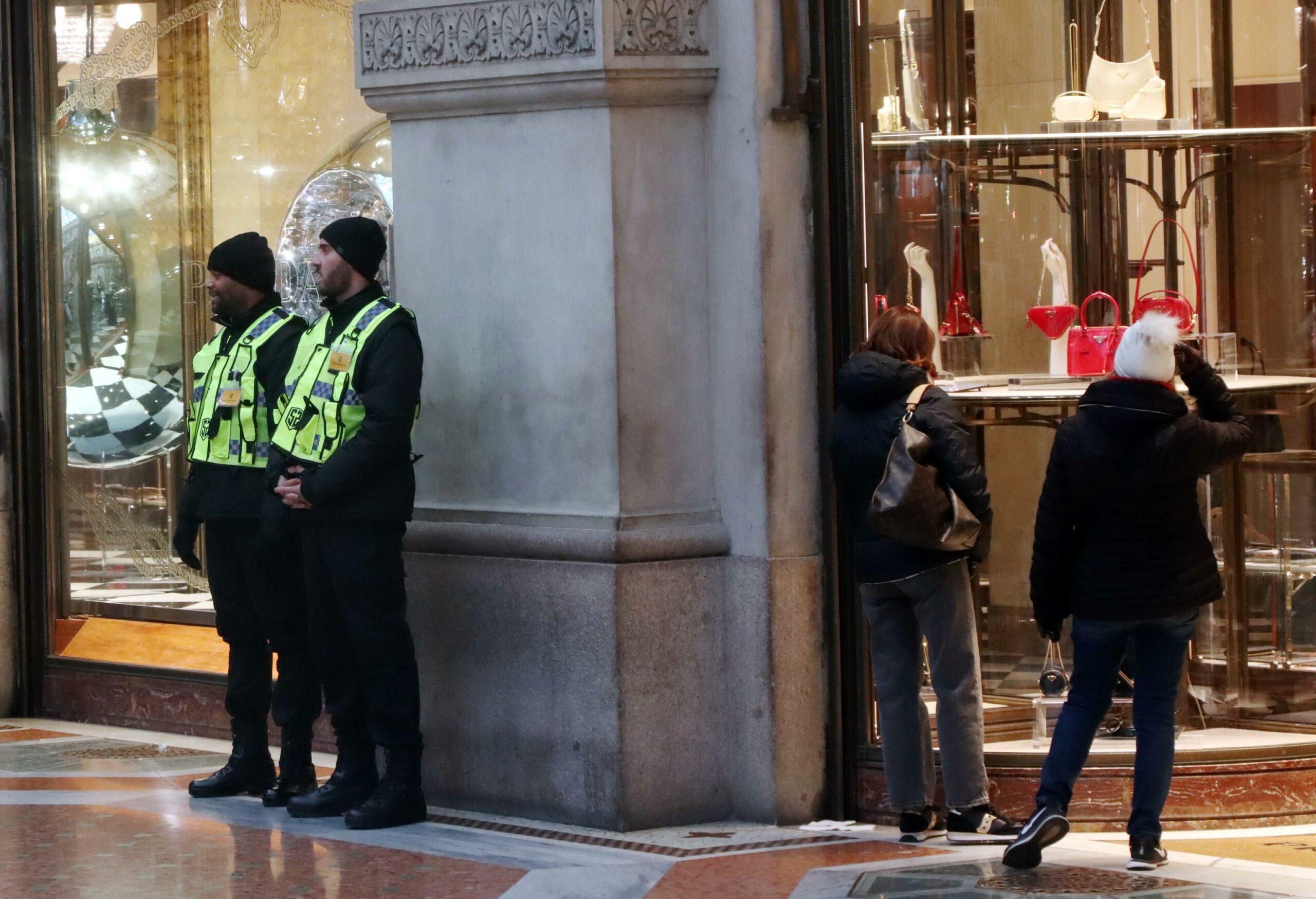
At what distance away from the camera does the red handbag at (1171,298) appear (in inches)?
278

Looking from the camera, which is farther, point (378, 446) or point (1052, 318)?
point (1052, 318)

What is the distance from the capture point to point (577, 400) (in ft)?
21.9

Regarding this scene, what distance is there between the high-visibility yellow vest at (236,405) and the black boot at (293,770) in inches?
38.7

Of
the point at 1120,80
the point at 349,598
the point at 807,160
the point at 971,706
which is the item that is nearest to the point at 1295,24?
the point at 1120,80

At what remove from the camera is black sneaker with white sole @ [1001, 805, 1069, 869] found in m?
5.82

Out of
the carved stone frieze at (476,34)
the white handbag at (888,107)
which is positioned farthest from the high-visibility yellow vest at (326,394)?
the white handbag at (888,107)

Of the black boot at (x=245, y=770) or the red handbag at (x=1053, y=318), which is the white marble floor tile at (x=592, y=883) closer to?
the black boot at (x=245, y=770)

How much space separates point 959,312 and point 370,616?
2364mm

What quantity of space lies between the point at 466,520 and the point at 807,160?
5.71 ft

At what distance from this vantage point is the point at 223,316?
7199 mm

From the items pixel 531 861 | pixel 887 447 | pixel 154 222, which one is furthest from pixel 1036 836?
pixel 154 222

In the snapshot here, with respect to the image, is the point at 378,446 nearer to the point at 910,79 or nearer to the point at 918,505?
the point at 918,505

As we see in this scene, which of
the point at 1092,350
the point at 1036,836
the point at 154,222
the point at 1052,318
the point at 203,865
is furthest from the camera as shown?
the point at 154,222

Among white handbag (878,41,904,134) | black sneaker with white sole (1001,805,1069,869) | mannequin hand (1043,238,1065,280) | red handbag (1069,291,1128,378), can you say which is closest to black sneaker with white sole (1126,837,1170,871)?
black sneaker with white sole (1001,805,1069,869)
